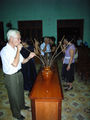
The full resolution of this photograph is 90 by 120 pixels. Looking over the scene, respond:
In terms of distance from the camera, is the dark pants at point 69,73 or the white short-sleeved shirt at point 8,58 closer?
the white short-sleeved shirt at point 8,58

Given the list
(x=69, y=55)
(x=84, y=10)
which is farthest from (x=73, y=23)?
(x=69, y=55)

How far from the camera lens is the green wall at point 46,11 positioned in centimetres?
617

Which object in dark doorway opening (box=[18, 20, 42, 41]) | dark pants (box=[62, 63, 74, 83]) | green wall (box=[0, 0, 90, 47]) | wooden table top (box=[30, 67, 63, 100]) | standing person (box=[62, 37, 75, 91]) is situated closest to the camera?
wooden table top (box=[30, 67, 63, 100])

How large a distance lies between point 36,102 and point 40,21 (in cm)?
599

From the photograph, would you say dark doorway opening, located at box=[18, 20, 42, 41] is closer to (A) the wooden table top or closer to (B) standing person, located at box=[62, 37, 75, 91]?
(B) standing person, located at box=[62, 37, 75, 91]

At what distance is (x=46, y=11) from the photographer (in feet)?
20.8

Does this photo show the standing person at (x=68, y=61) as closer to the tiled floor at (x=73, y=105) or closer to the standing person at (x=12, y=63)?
the tiled floor at (x=73, y=105)

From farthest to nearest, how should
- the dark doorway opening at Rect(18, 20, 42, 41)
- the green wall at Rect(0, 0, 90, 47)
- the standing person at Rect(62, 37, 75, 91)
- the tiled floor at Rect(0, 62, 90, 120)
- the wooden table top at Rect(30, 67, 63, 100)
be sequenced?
the dark doorway opening at Rect(18, 20, 42, 41) → the green wall at Rect(0, 0, 90, 47) → the standing person at Rect(62, 37, 75, 91) → the tiled floor at Rect(0, 62, 90, 120) → the wooden table top at Rect(30, 67, 63, 100)

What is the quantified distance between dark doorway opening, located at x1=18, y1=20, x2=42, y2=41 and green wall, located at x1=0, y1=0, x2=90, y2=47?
23 centimetres

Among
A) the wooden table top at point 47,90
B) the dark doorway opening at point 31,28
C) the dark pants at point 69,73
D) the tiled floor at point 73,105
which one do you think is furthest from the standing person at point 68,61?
the dark doorway opening at point 31,28

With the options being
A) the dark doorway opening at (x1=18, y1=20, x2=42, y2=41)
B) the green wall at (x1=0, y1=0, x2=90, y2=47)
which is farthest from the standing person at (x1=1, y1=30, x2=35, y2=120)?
the green wall at (x1=0, y1=0, x2=90, y2=47)

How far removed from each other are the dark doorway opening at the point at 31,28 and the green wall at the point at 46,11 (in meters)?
0.23

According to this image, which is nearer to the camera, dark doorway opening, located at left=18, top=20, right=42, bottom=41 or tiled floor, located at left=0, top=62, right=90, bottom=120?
tiled floor, located at left=0, top=62, right=90, bottom=120

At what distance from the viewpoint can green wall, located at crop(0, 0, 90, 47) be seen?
6168 mm
